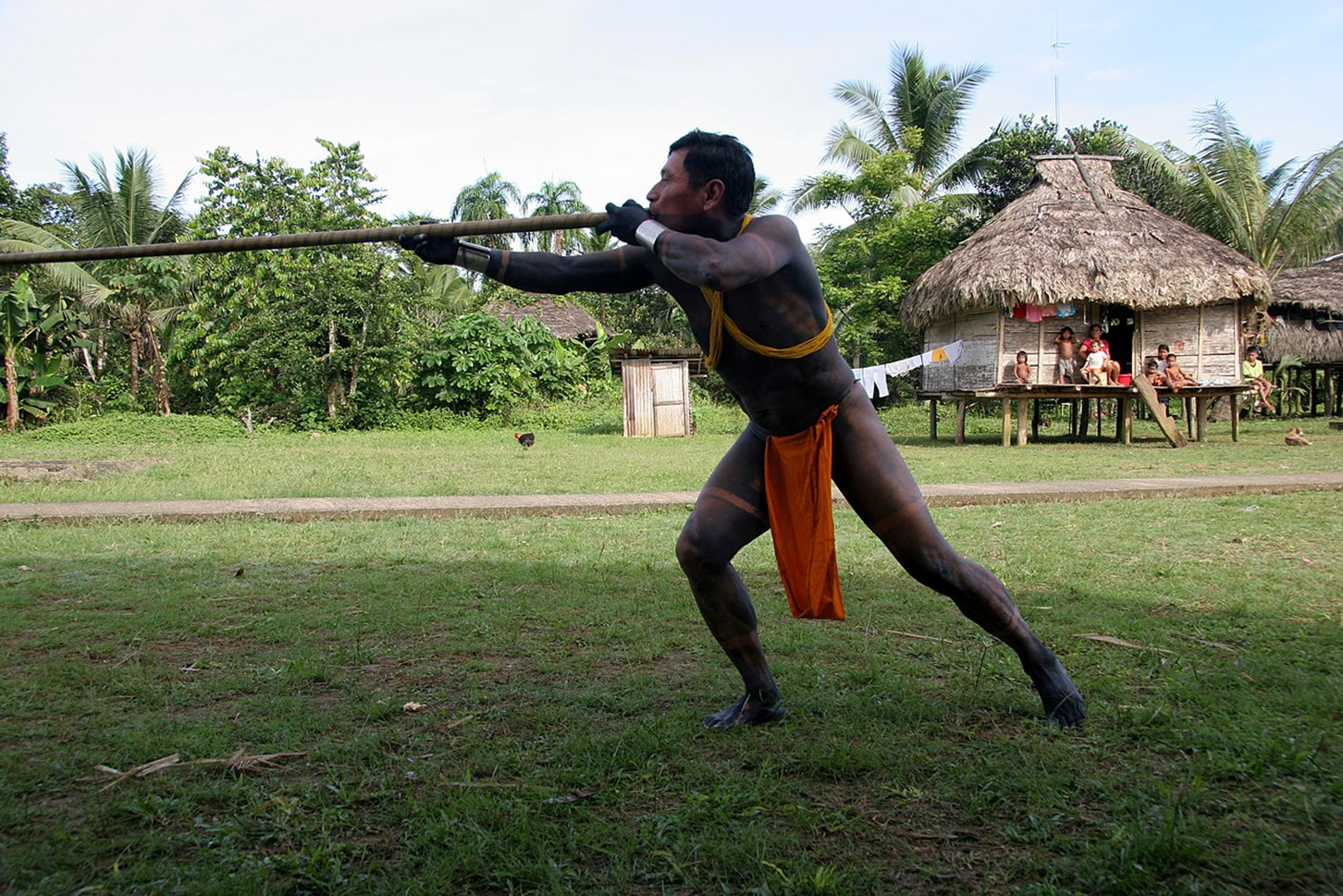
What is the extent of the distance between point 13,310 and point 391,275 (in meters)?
7.14

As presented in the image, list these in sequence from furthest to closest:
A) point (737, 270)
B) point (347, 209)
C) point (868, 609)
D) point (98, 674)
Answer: point (347, 209) → point (868, 609) → point (98, 674) → point (737, 270)

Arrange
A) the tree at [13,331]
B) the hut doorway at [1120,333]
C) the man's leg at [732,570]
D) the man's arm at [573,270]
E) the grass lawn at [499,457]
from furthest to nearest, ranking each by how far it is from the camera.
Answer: the hut doorway at [1120,333] → the tree at [13,331] → the grass lawn at [499,457] → the man's arm at [573,270] → the man's leg at [732,570]

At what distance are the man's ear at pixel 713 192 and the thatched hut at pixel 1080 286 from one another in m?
15.5

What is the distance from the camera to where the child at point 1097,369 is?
1791 cm

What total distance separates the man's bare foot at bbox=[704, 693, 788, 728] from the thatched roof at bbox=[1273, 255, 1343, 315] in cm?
2826

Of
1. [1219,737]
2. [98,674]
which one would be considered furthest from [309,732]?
[1219,737]

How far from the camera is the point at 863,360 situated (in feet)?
90.4

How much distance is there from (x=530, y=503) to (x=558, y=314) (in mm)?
24536

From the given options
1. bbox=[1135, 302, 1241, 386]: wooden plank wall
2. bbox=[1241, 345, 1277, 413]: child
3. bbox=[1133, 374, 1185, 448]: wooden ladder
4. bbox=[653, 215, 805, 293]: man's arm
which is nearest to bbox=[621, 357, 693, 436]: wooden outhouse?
bbox=[1133, 374, 1185, 448]: wooden ladder

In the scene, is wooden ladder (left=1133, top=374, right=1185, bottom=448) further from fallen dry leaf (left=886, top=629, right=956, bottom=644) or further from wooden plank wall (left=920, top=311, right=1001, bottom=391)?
fallen dry leaf (left=886, top=629, right=956, bottom=644)

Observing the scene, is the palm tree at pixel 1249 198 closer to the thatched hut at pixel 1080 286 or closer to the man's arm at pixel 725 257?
the thatched hut at pixel 1080 286

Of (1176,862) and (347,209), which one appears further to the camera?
(347,209)

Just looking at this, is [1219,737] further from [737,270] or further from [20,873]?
[20,873]

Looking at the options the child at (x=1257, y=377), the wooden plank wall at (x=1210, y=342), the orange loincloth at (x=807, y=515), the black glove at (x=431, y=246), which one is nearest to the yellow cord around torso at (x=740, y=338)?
the orange loincloth at (x=807, y=515)
